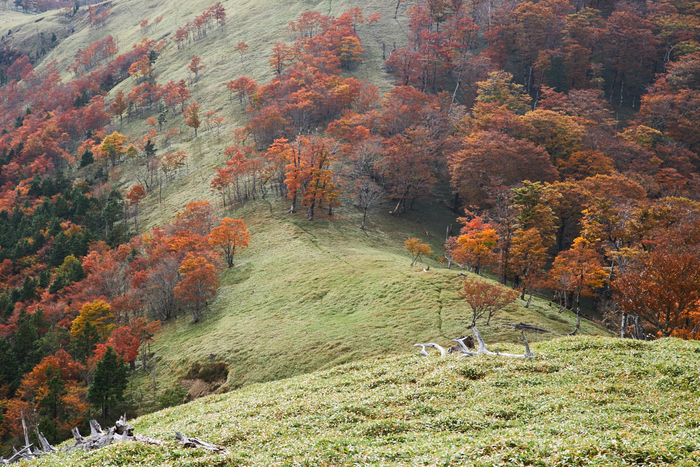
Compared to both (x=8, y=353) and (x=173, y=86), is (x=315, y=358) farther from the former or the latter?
(x=173, y=86)

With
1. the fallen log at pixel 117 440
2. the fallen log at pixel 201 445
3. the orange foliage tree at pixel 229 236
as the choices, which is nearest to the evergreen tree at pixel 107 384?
the orange foliage tree at pixel 229 236

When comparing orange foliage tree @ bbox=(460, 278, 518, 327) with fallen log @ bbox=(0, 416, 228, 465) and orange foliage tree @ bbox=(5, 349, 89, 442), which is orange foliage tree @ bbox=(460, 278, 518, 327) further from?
orange foliage tree @ bbox=(5, 349, 89, 442)

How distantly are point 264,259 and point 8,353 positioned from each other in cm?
3403

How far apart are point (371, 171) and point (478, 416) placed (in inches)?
2749

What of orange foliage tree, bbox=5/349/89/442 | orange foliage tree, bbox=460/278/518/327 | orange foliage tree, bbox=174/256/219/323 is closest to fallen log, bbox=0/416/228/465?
orange foliage tree, bbox=460/278/518/327

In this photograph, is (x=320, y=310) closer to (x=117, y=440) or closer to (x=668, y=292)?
(x=117, y=440)

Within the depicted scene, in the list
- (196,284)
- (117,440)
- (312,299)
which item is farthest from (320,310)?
(117,440)

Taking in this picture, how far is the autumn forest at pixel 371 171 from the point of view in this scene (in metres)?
48.8

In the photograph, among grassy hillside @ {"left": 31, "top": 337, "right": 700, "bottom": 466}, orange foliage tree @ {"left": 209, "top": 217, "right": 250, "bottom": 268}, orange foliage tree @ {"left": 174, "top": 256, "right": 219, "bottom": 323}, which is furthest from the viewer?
orange foliage tree @ {"left": 209, "top": 217, "right": 250, "bottom": 268}

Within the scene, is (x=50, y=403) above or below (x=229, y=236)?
below

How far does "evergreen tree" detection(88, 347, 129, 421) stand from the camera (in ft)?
142

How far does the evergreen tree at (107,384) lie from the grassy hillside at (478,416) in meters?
23.4

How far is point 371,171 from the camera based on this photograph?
8356cm

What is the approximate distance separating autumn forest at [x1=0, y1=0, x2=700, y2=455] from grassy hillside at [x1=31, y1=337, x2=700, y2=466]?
14.8 meters
